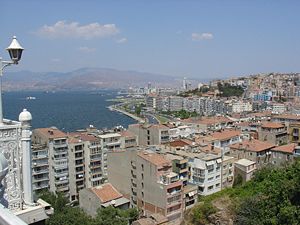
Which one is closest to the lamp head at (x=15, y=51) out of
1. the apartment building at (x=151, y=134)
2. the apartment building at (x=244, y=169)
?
the apartment building at (x=244, y=169)

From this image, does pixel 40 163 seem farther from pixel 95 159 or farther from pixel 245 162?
A: pixel 245 162

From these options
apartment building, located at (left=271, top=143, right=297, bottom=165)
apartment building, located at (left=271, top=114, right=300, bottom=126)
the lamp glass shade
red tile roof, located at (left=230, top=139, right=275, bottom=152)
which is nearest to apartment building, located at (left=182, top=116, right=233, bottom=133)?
apartment building, located at (left=271, top=114, right=300, bottom=126)

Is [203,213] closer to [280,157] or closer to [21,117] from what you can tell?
[280,157]

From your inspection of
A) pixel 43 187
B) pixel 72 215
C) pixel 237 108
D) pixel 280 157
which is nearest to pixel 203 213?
pixel 72 215

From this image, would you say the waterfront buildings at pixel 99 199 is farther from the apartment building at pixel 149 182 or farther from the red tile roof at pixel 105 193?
the apartment building at pixel 149 182

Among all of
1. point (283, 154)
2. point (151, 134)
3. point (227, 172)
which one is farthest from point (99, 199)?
point (151, 134)

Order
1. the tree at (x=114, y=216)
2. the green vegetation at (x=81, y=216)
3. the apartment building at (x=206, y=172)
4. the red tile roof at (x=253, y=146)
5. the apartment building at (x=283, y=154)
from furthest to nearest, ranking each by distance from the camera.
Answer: the red tile roof at (x=253, y=146)
the apartment building at (x=283, y=154)
the apartment building at (x=206, y=172)
the tree at (x=114, y=216)
the green vegetation at (x=81, y=216)

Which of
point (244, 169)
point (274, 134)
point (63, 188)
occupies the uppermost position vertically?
point (274, 134)
